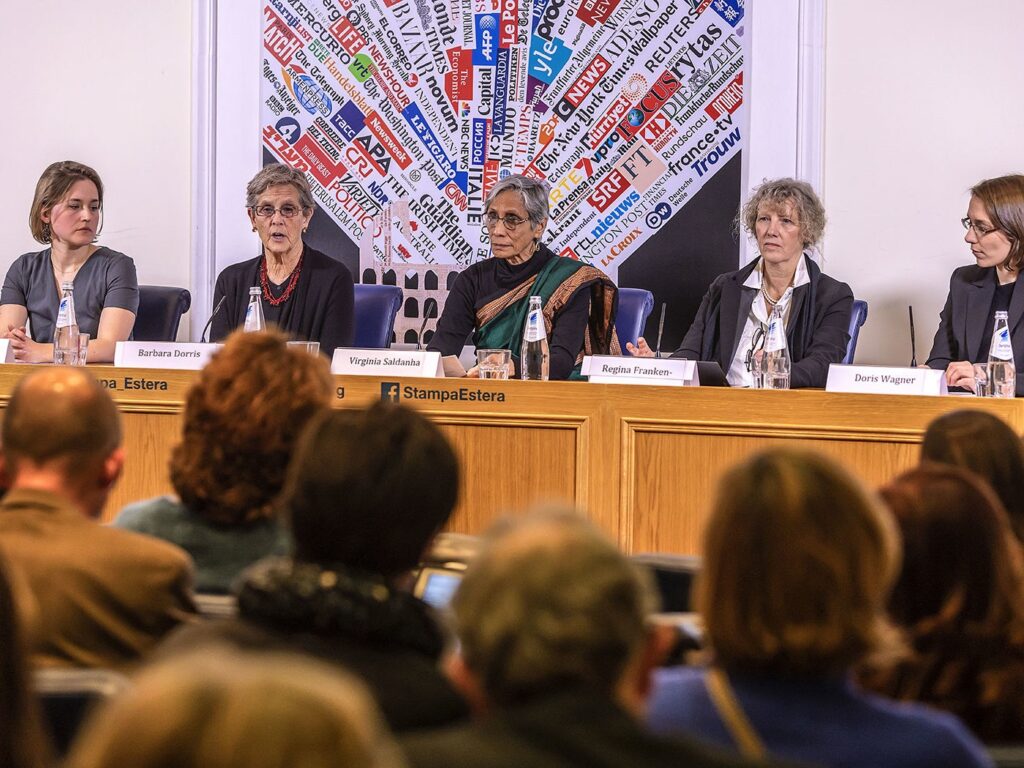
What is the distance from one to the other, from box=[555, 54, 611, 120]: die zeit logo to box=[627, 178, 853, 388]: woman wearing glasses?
1109mm

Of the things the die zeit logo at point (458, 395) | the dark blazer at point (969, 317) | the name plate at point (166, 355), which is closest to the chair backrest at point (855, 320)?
the dark blazer at point (969, 317)

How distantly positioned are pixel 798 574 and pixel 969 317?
3.14m

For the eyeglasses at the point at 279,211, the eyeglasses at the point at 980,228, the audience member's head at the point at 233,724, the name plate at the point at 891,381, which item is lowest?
the audience member's head at the point at 233,724

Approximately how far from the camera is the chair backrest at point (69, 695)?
1015mm

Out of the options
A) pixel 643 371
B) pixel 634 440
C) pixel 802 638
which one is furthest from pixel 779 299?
pixel 802 638

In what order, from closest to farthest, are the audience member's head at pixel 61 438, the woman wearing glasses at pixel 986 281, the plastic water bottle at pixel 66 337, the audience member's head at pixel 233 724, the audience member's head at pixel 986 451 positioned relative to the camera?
1. the audience member's head at pixel 233 724
2. the audience member's head at pixel 61 438
3. the audience member's head at pixel 986 451
4. the plastic water bottle at pixel 66 337
5. the woman wearing glasses at pixel 986 281

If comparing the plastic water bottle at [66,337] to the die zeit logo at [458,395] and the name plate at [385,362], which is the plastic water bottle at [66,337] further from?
the die zeit logo at [458,395]

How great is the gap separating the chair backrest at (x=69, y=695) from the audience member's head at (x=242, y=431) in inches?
25.0

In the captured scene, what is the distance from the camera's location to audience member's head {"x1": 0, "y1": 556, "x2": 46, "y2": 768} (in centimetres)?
83

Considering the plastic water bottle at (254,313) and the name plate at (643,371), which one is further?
the plastic water bottle at (254,313)

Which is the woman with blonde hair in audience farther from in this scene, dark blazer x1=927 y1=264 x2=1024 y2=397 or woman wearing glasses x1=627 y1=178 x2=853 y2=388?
dark blazer x1=927 y1=264 x2=1024 y2=397

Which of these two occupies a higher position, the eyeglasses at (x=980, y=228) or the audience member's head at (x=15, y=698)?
the eyeglasses at (x=980, y=228)

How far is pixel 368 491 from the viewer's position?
1226 millimetres

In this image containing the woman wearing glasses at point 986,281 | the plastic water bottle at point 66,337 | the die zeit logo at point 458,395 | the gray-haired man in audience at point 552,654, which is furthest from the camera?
the woman wearing glasses at point 986,281
